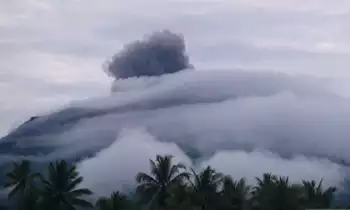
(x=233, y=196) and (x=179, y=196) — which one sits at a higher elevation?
(x=233, y=196)

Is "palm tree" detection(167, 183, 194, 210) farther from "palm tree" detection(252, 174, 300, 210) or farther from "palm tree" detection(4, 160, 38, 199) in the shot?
"palm tree" detection(4, 160, 38, 199)

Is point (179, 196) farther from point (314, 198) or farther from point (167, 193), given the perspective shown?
point (314, 198)

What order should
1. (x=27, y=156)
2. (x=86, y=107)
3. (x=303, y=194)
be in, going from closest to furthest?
(x=303, y=194) < (x=27, y=156) < (x=86, y=107)

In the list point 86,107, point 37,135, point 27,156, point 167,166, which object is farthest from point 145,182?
point 86,107

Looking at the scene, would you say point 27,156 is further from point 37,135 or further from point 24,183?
point 24,183

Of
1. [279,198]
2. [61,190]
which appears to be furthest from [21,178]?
[279,198]

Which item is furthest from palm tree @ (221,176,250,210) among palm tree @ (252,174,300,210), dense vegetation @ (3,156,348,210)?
palm tree @ (252,174,300,210)
